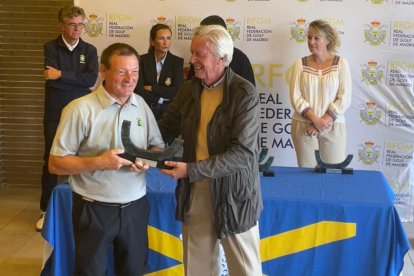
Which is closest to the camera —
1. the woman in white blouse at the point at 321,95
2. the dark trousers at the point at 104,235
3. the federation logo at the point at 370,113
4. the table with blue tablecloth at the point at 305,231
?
the dark trousers at the point at 104,235

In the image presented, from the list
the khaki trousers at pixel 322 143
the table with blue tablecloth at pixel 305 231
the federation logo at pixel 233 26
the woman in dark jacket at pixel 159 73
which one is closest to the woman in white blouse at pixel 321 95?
the khaki trousers at pixel 322 143

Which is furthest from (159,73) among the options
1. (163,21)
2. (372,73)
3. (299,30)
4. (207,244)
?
(207,244)

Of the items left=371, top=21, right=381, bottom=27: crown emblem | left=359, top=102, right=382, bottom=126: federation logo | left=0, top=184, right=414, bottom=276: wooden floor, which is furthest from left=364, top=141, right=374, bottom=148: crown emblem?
left=371, top=21, right=381, bottom=27: crown emblem

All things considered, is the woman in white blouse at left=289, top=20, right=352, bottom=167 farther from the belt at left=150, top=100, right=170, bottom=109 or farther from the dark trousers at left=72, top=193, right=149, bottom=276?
the dark trousers at left=72, top=193, right=149, bottom=276

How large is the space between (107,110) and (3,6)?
361cm

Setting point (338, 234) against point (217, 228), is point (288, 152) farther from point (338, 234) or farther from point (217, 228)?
point (217, 228)

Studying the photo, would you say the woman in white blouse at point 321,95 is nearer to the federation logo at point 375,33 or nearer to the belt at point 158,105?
the federation logo at point 375,33

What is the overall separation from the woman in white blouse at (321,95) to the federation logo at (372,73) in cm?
51

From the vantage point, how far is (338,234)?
2631mm

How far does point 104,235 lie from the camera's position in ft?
7.16

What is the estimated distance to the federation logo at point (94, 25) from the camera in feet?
14.7

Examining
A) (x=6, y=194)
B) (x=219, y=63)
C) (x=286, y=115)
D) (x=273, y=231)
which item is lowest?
(x=6, y=194)

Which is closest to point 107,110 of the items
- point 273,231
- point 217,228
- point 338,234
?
point 217,228

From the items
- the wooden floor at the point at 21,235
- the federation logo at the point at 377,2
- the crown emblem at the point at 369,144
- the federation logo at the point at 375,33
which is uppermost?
the federation logo at the point at 377,2
